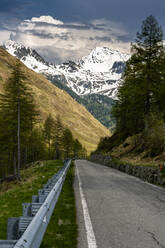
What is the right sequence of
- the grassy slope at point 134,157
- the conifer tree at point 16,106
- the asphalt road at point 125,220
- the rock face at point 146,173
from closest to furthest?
the asphalt road at point 125,220, the rock face at point 146,173, the grassy slope at point 134,157, the conifer tree at point 16,106

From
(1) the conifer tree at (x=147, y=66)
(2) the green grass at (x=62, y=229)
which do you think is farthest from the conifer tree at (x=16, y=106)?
(2) the green grass at (x=62, y=229)

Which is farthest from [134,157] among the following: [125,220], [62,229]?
[62,229]

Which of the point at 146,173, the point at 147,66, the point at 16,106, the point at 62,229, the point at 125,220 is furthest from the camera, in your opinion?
the point at 16,106

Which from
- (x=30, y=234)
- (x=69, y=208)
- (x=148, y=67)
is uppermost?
(x=148, y=67)

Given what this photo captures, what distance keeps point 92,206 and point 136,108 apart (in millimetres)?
23967

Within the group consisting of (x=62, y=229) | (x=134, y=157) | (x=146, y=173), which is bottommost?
(x=62, y=229)

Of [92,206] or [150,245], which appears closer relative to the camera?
[150,245]

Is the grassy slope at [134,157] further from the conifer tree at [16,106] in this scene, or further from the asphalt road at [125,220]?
the conifer tree at [16,106]

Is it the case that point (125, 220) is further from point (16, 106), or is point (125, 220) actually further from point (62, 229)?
point (16, 106)

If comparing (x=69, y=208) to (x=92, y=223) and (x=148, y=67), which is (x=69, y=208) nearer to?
(x=92, y=223)

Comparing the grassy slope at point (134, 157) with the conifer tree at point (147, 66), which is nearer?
the grassy slope at point (134, 157)

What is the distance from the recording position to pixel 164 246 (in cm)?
514

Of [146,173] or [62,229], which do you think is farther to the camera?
[146,173]

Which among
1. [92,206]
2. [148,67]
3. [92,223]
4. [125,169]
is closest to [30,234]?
[92,223]
